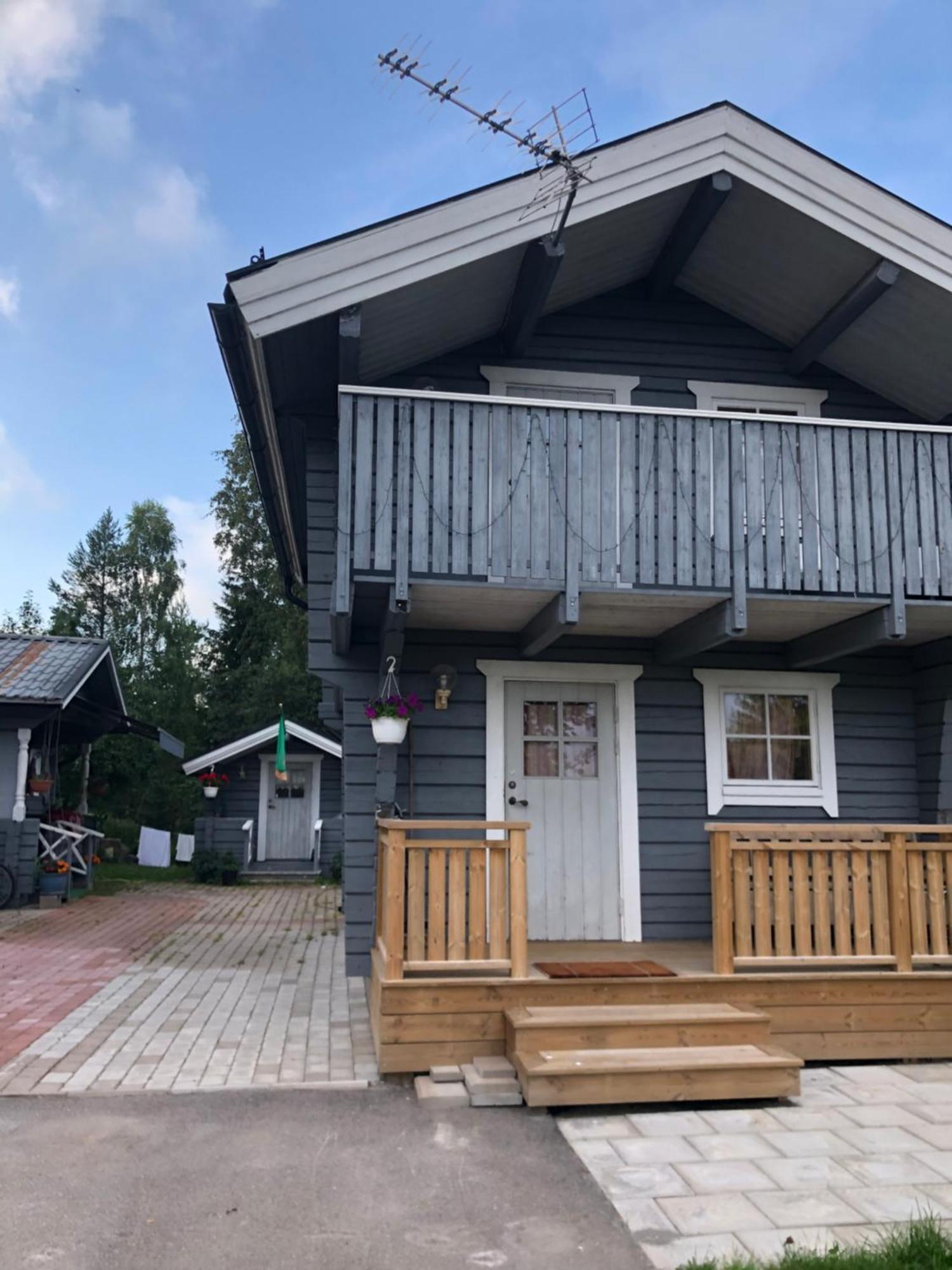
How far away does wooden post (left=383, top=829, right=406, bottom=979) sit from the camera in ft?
17.2

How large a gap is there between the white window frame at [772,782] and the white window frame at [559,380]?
2.22 m

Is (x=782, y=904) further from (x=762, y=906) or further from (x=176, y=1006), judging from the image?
(x=176, y=1006)

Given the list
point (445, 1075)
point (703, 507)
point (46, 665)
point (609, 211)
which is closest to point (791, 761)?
point (703, 507)

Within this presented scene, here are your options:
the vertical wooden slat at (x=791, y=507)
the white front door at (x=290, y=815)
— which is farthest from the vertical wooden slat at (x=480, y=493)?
the white front door at (x=290, y=815)

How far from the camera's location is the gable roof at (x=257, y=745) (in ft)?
60.5

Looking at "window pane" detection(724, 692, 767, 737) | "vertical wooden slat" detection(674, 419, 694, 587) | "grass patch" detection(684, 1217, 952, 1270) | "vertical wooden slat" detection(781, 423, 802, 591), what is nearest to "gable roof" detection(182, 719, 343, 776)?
"window pane" detection(724, 692, 767, 737)

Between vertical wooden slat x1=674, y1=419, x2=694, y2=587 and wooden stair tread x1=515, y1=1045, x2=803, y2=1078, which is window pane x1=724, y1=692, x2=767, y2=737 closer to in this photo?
vertical wooden slat x1=674, y1=419, x2=694, y2=587

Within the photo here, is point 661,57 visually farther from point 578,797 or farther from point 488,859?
point 488,859

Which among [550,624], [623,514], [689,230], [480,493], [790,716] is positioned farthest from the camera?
[790,716]

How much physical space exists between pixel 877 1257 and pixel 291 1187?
2.07m

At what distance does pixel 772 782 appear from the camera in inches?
296

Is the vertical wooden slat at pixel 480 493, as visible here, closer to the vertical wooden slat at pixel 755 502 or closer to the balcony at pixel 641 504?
the balcony at pixel 641 504

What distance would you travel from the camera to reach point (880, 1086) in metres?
5.19

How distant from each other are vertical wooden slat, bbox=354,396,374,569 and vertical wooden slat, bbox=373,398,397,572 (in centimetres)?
3
